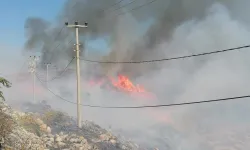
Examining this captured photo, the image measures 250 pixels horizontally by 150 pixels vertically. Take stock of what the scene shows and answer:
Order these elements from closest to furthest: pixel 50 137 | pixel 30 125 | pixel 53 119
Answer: pixel 50 137, pixel 30 125, pixel 53 119

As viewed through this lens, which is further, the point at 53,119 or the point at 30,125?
the point at 53,119

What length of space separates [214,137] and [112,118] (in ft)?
122

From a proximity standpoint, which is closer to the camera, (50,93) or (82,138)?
(82,138)

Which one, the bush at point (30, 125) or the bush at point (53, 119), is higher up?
the bush at point (53, 119)

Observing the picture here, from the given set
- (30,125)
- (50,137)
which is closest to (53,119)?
(30,125)

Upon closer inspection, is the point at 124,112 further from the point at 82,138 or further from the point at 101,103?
the point at 82,138

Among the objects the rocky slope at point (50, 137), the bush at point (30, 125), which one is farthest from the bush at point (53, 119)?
the bush at point (30, 125)

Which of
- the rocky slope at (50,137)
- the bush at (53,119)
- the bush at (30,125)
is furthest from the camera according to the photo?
the bush at (53,119)

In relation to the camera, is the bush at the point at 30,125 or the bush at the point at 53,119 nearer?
the bush at the point at 30,125

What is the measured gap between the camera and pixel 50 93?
266 feet

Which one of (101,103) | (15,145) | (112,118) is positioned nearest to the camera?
(15,145)

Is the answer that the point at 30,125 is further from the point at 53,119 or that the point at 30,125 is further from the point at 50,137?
the point at 53,119

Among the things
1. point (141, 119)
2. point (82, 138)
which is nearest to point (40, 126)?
point (82, 138)

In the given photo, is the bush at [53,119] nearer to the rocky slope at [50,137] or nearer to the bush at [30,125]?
the rocky slope at [50,137]
